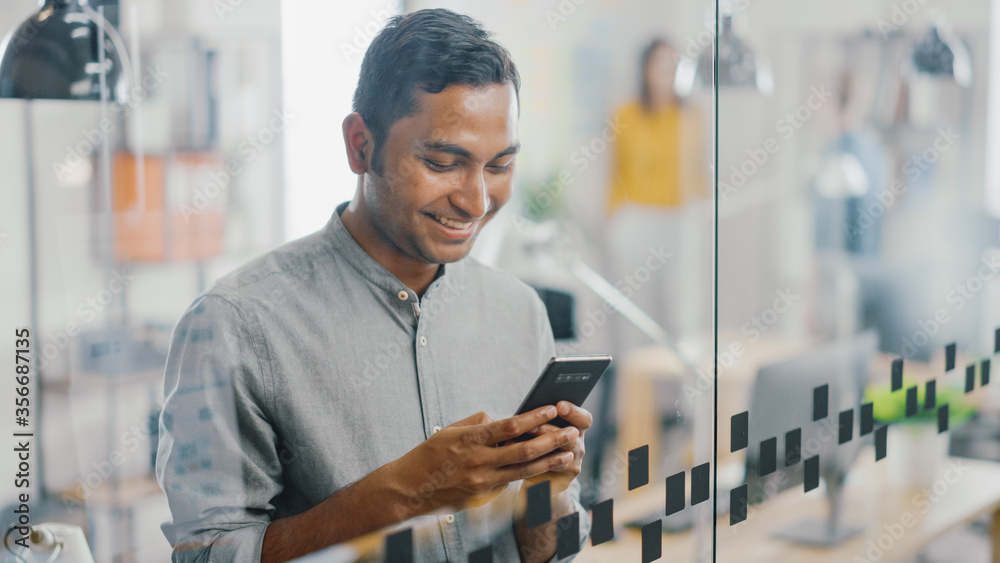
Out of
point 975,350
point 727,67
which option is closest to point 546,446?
point 975,350

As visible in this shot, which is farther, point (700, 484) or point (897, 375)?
point (897, 375)

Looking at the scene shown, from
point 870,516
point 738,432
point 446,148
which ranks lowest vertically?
point 870,516

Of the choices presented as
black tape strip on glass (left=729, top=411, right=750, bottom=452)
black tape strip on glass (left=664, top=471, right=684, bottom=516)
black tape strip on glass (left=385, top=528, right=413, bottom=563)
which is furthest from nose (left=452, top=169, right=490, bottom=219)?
black tape strip on glass (left=729, top=411, right=750, bottom=452)

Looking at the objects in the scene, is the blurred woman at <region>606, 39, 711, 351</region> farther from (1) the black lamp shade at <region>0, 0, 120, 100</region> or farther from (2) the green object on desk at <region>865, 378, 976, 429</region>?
(1) the black lamp shade at <region>0, 0, 120, 100</region>

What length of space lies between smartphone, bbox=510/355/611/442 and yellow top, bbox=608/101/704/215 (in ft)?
1.49

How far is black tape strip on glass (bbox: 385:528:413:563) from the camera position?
0.85m

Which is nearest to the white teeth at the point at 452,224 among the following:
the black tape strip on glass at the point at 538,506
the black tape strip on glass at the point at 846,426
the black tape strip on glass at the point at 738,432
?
the black tape strip on glass at the point at 538,506

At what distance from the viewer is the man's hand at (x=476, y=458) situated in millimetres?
826

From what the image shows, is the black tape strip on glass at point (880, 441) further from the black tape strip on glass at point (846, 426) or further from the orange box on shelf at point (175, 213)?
the orange box on shelf at point (175, 213)

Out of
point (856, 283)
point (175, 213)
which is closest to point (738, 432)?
point (175, 213)

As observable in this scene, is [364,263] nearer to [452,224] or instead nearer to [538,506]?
[452,224]

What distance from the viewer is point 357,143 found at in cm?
80

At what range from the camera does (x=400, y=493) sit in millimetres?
859

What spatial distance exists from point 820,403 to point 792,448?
0.15 meters
